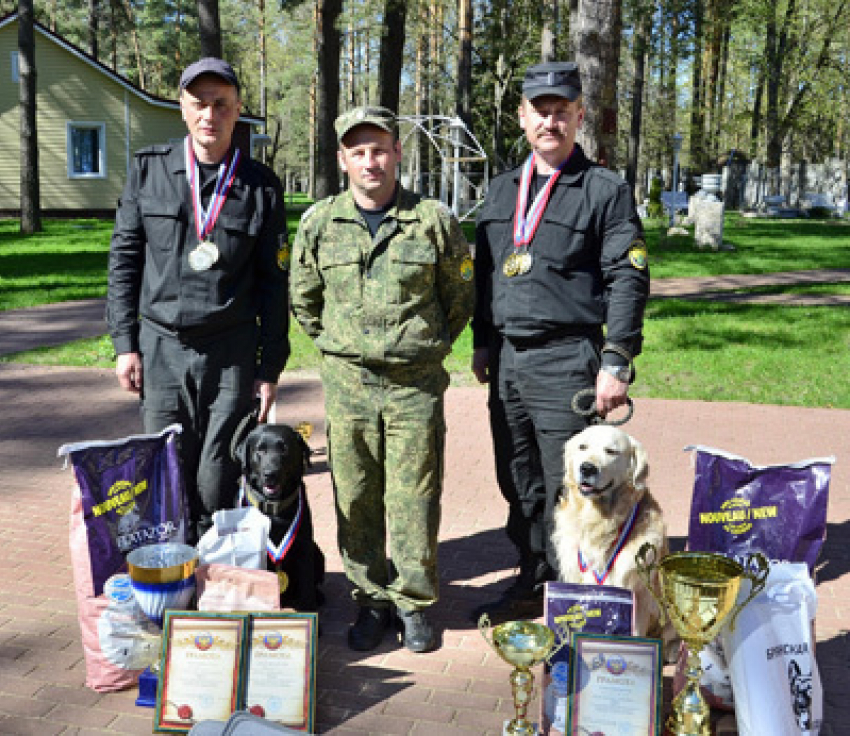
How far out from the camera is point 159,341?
404 cm

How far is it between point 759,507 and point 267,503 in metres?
2.19

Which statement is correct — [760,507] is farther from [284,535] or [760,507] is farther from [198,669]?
[198,669]

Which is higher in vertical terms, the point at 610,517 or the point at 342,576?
the point at 610,517

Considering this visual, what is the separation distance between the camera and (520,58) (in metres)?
32.7

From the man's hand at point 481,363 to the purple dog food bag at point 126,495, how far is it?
1.48m

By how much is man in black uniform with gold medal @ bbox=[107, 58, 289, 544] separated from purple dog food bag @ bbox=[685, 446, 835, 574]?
2.04m

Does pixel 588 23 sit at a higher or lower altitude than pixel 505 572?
higher

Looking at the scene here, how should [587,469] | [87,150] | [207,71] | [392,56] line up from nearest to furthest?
[587,469]
[207,71]
[392,56]
[87,150]

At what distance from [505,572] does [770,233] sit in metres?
23.2

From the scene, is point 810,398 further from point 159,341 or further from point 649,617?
point 159,341

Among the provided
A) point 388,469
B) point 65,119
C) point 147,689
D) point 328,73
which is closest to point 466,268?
point 388,469

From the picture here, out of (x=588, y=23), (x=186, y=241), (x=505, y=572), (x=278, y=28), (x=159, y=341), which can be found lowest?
(x=505, y=572)

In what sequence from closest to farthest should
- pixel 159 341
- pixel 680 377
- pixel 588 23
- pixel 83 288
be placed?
pixel 159 341 < pixel 588 23 < pixel 680 377 < pixel 83 288

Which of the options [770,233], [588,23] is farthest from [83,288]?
[770,233]
